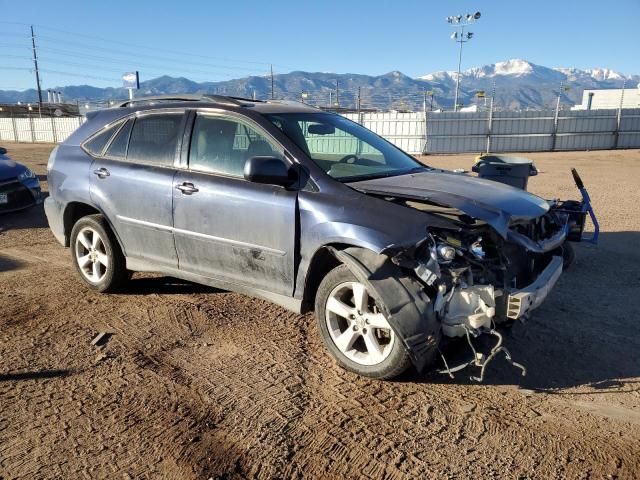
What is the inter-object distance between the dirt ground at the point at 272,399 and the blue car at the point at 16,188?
4.18 m

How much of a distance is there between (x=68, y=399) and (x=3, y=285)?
2906mm

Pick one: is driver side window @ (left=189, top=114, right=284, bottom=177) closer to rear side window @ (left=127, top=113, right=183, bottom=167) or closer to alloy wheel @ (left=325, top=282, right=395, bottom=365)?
rear side window @ (left=127, top=113, right=183, bottom=167)

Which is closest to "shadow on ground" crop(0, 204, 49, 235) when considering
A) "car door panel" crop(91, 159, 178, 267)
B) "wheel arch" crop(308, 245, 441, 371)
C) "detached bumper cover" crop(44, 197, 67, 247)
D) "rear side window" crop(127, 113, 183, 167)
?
"detached bumper cover" crop(44, 197, 67, 247)

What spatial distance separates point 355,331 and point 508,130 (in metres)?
24.1

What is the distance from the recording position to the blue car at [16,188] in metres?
8.73

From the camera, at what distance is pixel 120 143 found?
5043 mm

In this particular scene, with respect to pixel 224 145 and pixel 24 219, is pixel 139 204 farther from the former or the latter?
pixel 24 219

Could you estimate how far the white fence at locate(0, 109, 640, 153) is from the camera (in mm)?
24641

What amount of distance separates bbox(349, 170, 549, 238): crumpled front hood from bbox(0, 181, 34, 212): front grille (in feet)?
23.9

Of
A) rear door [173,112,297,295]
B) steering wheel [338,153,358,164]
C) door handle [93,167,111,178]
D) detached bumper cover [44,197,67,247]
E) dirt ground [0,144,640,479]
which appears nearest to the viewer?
dirt ground [0,144,640,479]

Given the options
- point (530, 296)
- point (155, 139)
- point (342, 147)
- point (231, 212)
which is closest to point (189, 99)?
point (155, 139)

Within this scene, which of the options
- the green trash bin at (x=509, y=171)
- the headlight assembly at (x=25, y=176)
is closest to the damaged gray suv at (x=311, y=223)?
the green trash bin at (x=509, y=171)

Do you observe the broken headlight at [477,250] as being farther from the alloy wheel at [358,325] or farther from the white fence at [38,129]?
the white fence at [38,129]

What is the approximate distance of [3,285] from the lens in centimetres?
558
